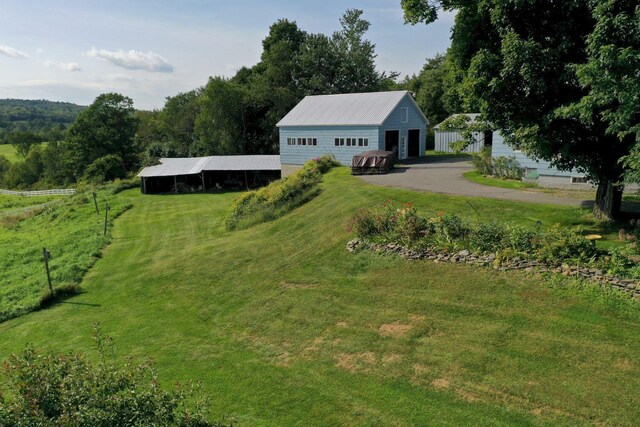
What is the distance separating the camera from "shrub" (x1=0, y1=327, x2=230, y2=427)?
5.61 meters

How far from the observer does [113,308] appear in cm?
1588

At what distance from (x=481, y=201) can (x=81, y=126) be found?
58537 millimetres

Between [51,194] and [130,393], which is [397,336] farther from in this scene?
[51,194]

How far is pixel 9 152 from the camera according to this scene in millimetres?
116562

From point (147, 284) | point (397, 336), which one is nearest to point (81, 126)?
point (147, 284)

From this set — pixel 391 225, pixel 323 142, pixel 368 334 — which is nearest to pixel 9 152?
pixel 323 142

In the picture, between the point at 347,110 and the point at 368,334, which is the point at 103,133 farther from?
the point at 368,334

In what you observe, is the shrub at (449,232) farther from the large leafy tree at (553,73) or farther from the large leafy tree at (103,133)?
the large leafy tree at (103,133)

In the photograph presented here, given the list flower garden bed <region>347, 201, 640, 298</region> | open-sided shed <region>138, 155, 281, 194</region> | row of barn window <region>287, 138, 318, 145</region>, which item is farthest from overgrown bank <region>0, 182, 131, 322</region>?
row of barn window <region>287, 138, 318, 145</region>

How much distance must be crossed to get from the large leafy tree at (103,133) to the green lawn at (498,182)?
161 ft

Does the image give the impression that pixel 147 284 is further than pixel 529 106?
Yes

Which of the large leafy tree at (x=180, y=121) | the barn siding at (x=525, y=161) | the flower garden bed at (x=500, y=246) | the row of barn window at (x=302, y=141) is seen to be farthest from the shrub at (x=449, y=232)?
the large leafy tree at (x=180, y=121)

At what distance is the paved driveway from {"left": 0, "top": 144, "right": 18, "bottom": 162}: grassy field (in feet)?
347

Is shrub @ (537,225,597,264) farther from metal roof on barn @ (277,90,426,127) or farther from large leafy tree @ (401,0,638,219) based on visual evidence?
metal roof on barn @ (277,90,426,127)
